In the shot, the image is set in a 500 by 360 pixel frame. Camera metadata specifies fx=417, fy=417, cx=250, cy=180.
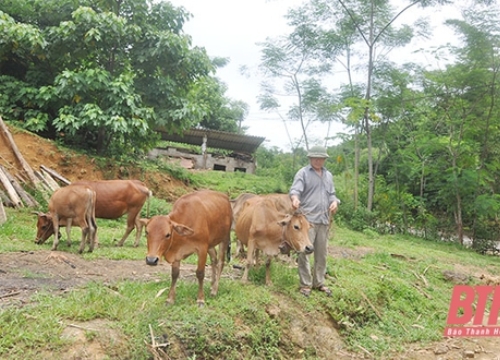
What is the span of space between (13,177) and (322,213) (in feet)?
28.0

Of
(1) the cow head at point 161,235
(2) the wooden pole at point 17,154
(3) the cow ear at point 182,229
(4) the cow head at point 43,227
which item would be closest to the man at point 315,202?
(3) the cow ear at point 182,229

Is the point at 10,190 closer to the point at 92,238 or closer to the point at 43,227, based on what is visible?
the point at 43,227

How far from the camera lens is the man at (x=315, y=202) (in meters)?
6.12

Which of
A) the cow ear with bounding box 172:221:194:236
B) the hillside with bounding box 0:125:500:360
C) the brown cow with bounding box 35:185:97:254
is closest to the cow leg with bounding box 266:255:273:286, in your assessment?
the hillside with bounding box 0:125:500:360

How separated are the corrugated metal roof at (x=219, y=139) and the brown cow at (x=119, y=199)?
13905mm

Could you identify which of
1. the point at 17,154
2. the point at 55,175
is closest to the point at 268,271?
the point at 55,175

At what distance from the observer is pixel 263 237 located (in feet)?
20.2

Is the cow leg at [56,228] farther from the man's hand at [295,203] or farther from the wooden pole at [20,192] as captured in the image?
the man's hand at [295,203]

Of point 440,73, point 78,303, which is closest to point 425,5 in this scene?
point 440,73

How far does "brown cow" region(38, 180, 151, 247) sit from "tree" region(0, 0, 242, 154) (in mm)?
3514

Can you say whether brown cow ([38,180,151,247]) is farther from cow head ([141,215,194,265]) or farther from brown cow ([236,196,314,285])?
cow head ([141,215,194,265])

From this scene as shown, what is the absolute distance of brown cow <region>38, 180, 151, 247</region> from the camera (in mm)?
8586

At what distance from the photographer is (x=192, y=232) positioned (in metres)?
4.71

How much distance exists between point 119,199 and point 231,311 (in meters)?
4.69
